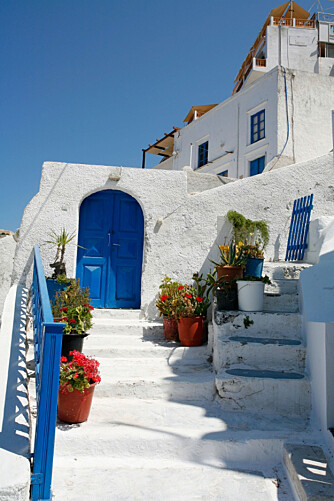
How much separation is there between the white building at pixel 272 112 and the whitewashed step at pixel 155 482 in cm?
952

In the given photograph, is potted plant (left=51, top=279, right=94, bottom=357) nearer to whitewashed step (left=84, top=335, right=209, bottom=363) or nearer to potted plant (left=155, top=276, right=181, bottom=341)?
whitewashed step (left=84, top=335, right=209, bottom=363)

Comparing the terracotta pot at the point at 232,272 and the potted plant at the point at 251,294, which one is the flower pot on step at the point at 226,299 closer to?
the potted plant at the point at 251,294

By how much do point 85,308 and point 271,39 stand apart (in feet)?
54.3

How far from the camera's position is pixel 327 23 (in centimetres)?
1756

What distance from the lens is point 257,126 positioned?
45.0 feet

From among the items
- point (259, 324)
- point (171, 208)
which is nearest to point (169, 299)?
point (259, 324)

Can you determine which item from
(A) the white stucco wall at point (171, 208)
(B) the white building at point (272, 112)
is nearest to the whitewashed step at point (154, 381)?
(A) the white stucco wall at point (171, 208)

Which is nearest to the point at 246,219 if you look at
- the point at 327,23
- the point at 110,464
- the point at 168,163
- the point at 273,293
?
the point at 273,293

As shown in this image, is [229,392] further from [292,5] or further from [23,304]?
[292,5]

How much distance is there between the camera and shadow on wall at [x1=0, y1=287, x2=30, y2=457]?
254 centimetres

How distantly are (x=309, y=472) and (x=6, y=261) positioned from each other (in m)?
5.77

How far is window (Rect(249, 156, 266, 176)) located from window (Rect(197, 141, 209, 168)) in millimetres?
2543

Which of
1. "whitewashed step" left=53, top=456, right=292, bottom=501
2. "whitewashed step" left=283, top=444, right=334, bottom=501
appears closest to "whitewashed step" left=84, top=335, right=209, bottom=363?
"whitewashed step" left=53, top=456, right=292, bottom=501

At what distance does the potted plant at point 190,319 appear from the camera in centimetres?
509
